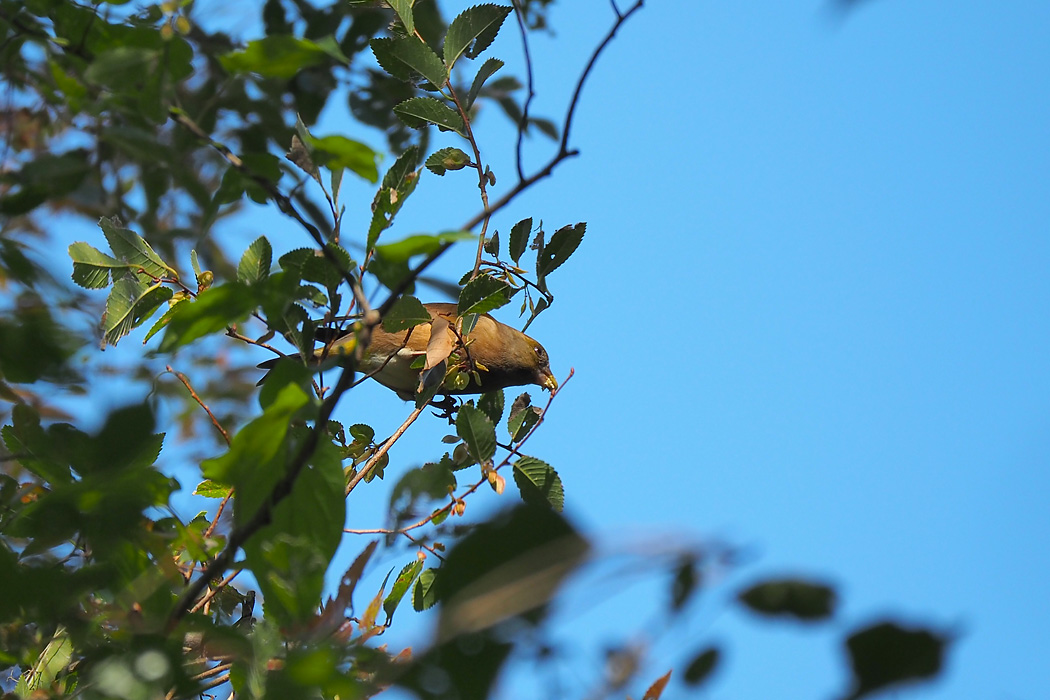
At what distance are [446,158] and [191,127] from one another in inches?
38.2

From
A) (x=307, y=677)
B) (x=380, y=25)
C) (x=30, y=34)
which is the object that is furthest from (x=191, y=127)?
(x=380, y=25)

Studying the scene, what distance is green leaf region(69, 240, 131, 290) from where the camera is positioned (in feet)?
5.97

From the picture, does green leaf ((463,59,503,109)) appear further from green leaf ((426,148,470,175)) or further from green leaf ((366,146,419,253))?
green leaf ((366,146,419,253))

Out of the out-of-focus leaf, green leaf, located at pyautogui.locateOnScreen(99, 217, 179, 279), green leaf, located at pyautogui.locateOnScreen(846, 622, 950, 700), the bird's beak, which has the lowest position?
green leaf, located at pyautogui.locateOnScreen(846, 622, 950, 700)

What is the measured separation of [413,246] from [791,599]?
60 cm

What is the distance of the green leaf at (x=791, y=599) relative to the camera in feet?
2.05

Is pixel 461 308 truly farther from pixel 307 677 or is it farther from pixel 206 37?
pixel 206 37

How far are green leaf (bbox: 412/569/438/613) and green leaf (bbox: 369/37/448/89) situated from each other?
1.05 meters

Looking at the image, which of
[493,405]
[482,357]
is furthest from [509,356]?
[493,405]

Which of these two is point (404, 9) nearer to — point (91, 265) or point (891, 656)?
point (91, 265)

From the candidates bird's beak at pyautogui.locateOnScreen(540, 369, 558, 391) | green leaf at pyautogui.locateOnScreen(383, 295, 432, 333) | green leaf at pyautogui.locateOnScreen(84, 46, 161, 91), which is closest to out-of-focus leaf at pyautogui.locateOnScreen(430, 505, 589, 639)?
green leaf at pyautogui.locateOnScreen(84, 46, 161, 91)

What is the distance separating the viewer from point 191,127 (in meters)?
1.10

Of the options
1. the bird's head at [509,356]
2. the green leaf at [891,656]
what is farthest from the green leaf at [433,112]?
the bird's head at [509,356]

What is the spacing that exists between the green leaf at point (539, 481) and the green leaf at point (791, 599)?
4.12 ft
